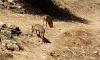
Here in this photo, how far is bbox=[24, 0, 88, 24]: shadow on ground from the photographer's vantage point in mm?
22242

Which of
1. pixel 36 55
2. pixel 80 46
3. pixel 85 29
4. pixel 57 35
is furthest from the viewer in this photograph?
pixel 85 29

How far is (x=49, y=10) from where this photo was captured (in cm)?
2491

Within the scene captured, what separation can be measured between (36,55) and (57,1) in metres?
15.5

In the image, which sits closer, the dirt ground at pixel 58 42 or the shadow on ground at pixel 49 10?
the dirt ground at pixel 58 42

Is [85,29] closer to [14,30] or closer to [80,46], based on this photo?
[80,46]

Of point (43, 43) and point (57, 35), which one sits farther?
point (57, 35)

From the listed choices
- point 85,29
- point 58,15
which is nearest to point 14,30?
point 85,29

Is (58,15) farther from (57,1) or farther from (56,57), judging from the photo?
(56,57)

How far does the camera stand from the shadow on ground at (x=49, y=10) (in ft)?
73.0

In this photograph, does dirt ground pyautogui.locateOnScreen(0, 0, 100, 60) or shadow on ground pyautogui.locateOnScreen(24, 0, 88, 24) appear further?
shadow on ground pyautogui.locateOnScreen(24, 0, 88, 24)

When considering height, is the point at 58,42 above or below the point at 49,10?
below

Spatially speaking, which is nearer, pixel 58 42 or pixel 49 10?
pixel 58 42

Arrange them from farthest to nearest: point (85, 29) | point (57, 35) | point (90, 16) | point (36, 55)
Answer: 1. point (90, 16)
2. point (85, 29)
3. point (57, 35)
4. point (36, 55)

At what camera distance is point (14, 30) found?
53.6ft
